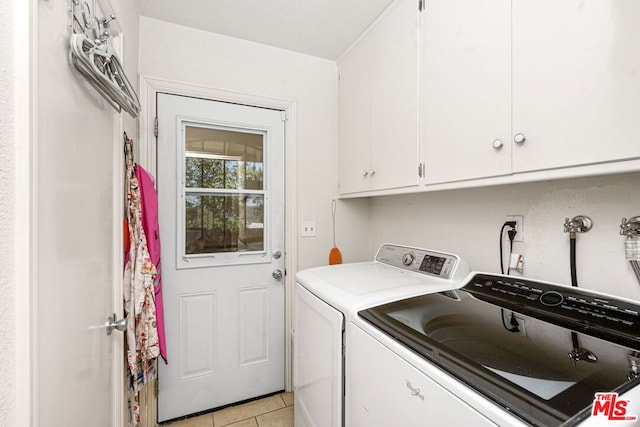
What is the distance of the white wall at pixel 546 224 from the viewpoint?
3.15 ft

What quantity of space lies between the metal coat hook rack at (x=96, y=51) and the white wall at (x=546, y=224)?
1653 mm

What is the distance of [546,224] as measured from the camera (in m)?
1.16

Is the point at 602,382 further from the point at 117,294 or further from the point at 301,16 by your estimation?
the point at 301,16

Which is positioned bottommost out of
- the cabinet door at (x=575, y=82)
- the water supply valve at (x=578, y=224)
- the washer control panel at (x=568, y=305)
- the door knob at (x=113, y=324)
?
the door knob at (x=113, y=324)

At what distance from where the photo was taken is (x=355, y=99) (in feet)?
6.35

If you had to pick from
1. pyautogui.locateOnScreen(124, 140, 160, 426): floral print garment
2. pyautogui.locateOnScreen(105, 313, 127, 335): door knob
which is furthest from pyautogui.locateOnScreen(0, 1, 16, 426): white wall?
pyautogui.locateOnScreen(124, 140, 160, 426): floral print garment

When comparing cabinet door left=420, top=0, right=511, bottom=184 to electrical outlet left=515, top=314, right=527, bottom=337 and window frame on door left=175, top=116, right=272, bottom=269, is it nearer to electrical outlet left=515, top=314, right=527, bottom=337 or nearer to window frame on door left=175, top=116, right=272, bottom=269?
electrical outlet left=515, top=314, right=527, bottom=337

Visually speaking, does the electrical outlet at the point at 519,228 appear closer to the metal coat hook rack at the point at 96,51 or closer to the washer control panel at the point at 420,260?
the washer control panel at the point at 420,260

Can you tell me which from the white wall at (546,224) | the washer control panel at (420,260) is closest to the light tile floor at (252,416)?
the washer control panel at (420,260)

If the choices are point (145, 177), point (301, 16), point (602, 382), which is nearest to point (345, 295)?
point (602, 382)

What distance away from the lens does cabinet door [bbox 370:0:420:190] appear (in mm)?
1392

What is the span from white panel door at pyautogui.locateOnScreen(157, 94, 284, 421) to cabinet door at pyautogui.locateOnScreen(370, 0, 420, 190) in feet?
2.51

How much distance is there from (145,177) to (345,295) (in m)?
1.18

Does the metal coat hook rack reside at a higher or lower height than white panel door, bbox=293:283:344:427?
higher
